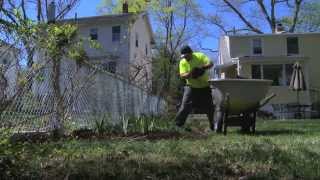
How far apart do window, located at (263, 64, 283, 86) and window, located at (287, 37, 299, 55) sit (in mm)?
2715

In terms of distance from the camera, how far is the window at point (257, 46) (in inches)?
1619

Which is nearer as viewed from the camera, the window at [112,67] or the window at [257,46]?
the window at [112,67]

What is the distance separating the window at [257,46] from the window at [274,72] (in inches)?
102

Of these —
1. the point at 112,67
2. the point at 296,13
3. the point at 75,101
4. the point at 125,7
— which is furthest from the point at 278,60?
the point at 75,101

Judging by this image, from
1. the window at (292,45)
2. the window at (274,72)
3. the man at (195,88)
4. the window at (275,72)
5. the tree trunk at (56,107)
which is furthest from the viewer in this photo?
the window at (292,45)

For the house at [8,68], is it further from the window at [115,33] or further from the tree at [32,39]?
the window at [115,33]

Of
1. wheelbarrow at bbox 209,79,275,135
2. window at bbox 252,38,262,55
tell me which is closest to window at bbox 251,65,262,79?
window at bbox 252,38,262,55

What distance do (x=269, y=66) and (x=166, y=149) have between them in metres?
32.1

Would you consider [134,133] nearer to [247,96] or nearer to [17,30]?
[247,96]

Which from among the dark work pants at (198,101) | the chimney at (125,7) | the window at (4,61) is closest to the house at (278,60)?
the chimney at (125,7)

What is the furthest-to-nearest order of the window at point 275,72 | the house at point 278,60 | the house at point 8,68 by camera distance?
the window at point 275,72, the house at point 278,60, the house at point 8,68

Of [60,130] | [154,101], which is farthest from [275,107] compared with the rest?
[60,130]

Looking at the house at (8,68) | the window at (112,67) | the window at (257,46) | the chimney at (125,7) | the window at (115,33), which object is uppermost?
the chimney at (125,7)

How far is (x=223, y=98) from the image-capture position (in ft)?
38.0
